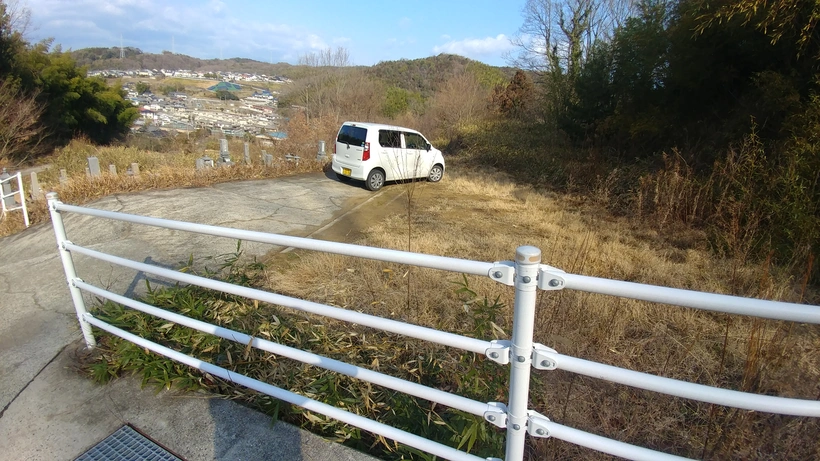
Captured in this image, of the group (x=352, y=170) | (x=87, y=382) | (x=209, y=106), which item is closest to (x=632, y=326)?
(x=87, y=382)

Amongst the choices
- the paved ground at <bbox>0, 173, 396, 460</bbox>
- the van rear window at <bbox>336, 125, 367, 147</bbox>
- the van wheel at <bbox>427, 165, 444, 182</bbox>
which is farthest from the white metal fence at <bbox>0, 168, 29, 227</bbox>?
the van wheel at <bbox>427, 165, 444, 182</bbox>

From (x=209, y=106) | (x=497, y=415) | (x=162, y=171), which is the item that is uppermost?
(x=209, y=106)

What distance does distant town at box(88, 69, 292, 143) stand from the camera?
85.0ft

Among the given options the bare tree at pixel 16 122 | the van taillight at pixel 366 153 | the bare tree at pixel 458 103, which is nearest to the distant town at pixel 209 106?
the van taillight at pixel 366 153

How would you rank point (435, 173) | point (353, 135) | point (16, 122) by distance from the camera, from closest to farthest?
point (353, 135), point (435, 173), point (16, 122)

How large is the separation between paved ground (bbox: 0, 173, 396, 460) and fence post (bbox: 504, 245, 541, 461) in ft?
2.75

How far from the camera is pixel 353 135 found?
10.2m

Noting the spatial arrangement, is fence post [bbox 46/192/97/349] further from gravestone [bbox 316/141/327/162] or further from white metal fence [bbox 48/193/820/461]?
gravestone [bbox 316/141/327/162]

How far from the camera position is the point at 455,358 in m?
2.77

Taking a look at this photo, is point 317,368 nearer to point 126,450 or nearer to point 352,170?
point 126,450

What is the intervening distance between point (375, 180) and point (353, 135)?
1178mm

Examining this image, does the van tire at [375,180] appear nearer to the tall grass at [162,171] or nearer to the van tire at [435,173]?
the van tire at [435,173]

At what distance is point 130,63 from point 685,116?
56901 mm

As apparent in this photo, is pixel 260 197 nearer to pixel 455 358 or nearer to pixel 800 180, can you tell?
pixel 455 358
